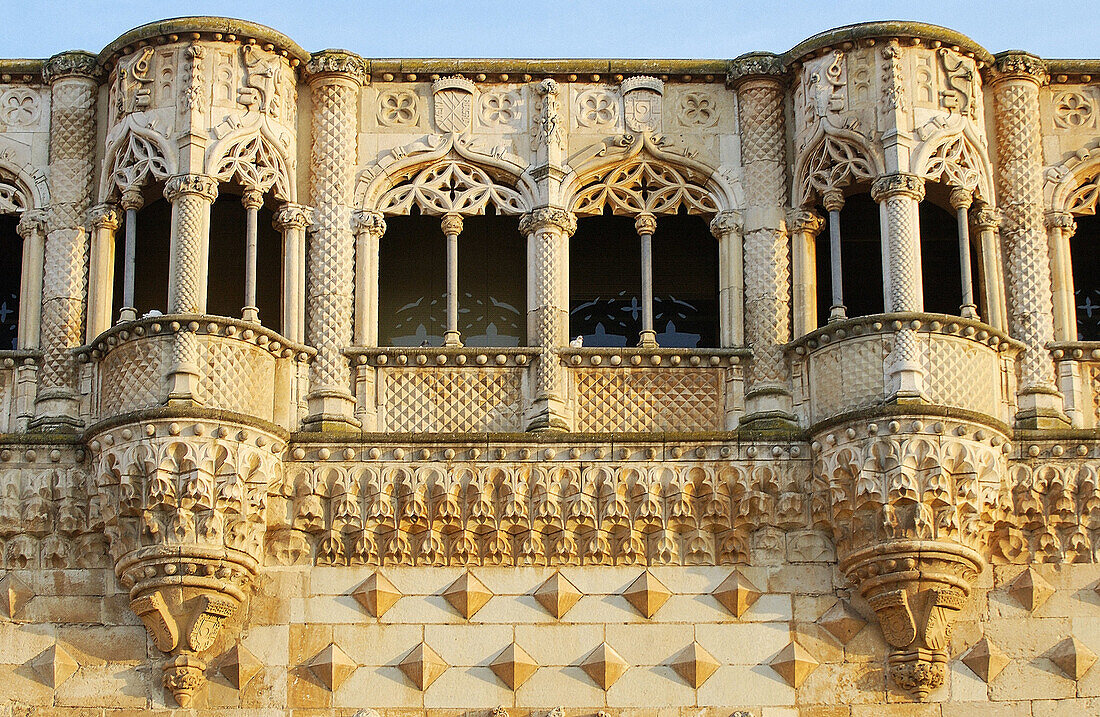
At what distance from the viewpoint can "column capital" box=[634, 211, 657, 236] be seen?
2452cm

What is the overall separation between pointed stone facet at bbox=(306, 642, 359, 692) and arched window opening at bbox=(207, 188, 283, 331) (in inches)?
174

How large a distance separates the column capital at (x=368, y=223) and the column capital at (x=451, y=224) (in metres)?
0.65

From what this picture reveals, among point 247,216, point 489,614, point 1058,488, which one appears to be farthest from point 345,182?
point 1058,488

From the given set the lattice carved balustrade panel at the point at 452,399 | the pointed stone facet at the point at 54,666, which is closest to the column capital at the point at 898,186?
the lattice carved balustrade panel at the point at 452,399

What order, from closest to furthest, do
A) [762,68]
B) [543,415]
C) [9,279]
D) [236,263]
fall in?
[543,415] < [762,68] < [236,263] < [9,279]

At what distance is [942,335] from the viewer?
23.1 meters

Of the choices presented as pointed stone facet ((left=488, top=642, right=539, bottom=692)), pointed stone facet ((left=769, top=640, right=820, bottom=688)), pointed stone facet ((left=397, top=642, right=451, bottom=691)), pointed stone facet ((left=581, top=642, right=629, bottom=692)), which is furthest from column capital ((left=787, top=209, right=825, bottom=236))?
pointed stone facet ((left=397, top=642, right=451, bottom=691))

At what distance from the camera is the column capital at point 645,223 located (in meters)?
24.5

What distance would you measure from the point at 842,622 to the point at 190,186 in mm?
7564

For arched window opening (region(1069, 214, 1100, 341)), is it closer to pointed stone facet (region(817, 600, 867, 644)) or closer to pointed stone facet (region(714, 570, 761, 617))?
pointed stone facet (region(817, 600, 867, 644))

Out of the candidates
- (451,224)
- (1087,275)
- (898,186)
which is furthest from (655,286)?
(1087,275)

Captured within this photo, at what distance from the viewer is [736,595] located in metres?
23.0

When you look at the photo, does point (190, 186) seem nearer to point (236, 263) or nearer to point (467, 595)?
point (236, 263)

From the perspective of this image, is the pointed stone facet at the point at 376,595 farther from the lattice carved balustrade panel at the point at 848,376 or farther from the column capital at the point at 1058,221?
the column capital at the point at 1058,221
